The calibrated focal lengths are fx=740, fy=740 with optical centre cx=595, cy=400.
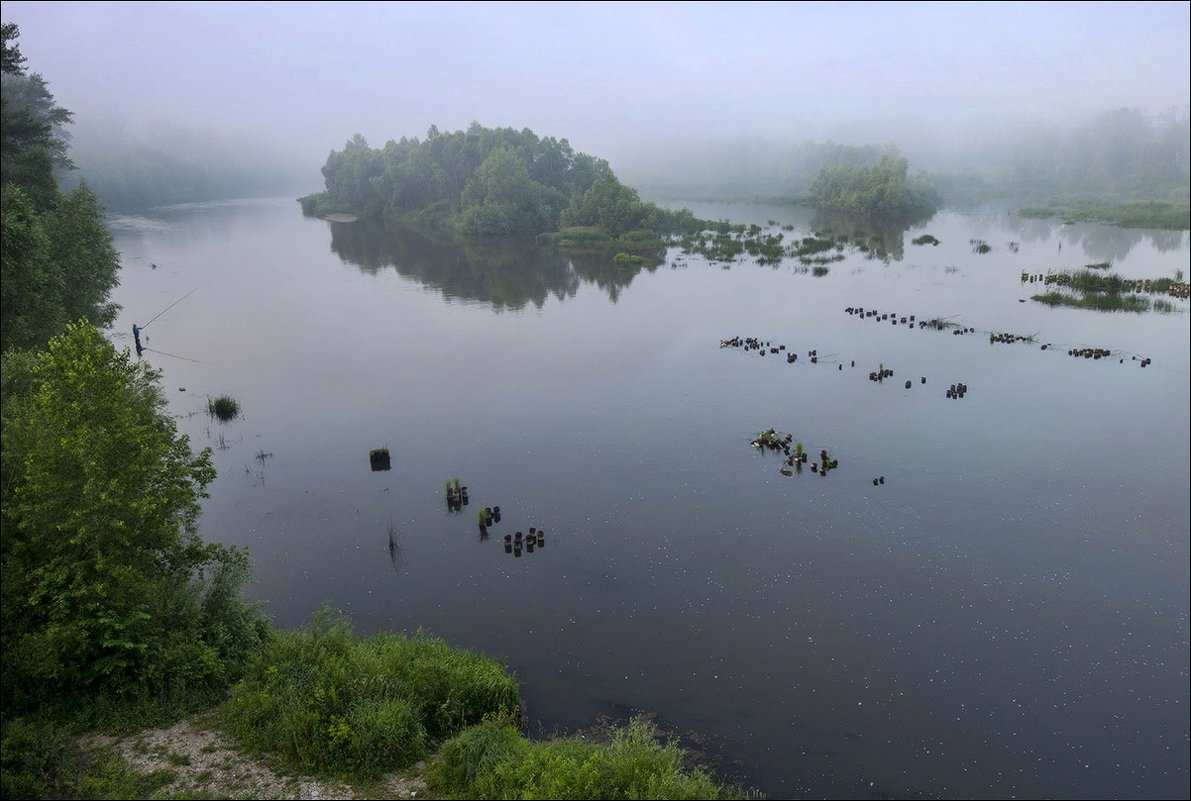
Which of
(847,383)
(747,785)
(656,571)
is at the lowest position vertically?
(747,785)

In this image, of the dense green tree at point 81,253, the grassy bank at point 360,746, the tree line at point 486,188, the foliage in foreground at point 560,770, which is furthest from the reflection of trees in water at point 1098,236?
the dense green tree at point 81,253

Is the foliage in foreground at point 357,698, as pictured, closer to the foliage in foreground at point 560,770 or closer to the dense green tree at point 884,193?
the foliage in foreground at point 560,770

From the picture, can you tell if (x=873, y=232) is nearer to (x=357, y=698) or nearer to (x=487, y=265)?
(x=487, y=265)

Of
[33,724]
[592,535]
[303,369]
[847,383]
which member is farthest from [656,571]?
[303,369]

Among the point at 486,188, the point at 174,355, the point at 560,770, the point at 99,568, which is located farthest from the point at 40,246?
the point at 486,188

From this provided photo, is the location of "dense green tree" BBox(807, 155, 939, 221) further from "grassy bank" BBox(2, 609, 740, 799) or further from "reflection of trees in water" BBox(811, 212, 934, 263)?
"grassy bank" BBox(2, 609, 740, 799)

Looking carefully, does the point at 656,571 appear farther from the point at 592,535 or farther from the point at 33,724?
the point at 33,724
